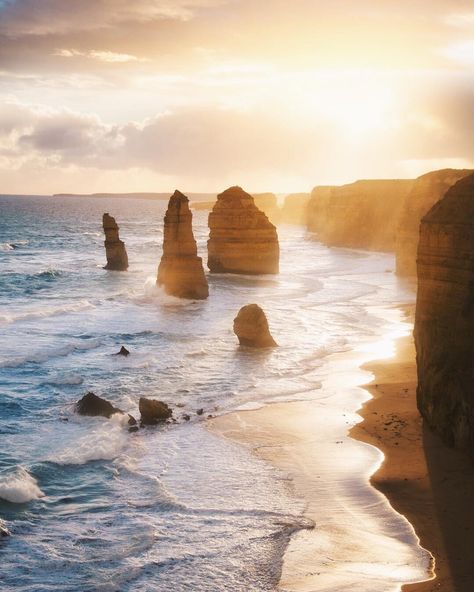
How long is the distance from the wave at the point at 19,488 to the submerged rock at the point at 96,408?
535cm

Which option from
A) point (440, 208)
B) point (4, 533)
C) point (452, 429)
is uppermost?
point (440, 208)

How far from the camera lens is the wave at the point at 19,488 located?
17.1m

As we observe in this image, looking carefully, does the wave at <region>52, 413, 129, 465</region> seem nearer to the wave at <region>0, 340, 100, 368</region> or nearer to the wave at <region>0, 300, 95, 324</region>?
the wave at <region>0, 340, 100, 368</region>

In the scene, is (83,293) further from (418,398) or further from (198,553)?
(198,553)

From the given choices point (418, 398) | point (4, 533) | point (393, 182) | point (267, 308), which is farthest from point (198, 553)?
point (393, 182)

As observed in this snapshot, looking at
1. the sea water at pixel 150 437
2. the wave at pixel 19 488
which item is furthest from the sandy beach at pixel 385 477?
the wave at pixel 19 488

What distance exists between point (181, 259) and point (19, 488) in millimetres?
34402

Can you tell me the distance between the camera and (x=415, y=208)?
64.4m

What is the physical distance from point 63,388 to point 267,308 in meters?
22.6

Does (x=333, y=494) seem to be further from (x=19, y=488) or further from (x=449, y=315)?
(x=19, y=488)

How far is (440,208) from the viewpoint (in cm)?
2003

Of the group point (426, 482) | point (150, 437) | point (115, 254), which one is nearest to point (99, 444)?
point (150, 437)

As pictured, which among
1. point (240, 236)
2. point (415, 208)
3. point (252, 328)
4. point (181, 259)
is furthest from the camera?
point (240, 236)

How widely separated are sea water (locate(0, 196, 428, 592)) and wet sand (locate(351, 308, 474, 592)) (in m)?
0.86
